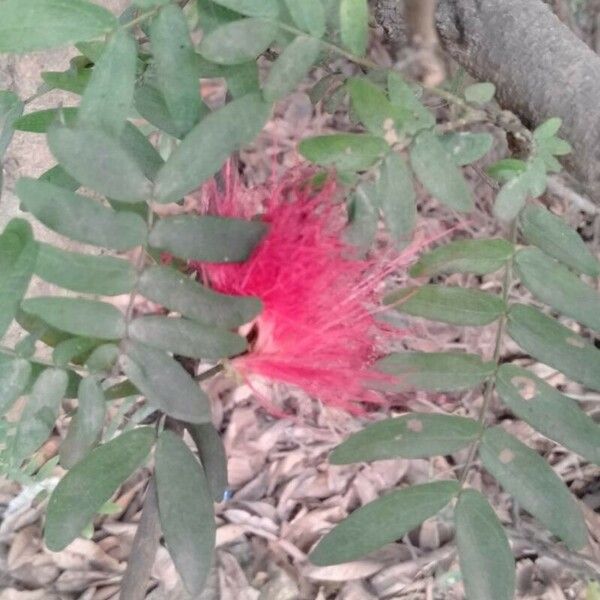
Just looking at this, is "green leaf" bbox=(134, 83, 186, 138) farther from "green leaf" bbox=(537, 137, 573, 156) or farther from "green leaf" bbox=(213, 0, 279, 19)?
"green leaf" bbox=(537, 137, 573, 156)

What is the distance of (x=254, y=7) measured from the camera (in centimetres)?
69

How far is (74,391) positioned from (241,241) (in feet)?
0.65

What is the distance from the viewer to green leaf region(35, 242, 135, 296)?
0.57 metres

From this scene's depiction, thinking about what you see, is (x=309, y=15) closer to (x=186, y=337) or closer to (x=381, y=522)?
(x=186, y=337)

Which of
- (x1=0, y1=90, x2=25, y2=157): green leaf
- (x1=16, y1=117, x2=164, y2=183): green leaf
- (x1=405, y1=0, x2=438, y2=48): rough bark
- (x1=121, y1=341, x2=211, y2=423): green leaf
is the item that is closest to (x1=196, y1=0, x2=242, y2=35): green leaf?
(x1=16, y1=117, x2=164, y2=183): green leaf

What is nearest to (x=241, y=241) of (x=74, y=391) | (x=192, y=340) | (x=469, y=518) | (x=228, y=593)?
(x=192, y=340)

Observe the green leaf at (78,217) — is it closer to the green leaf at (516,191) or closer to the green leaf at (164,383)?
the green leaf at (164,383)

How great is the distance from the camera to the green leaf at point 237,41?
2.16ft

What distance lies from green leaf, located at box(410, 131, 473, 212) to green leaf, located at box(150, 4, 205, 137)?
0.19 m

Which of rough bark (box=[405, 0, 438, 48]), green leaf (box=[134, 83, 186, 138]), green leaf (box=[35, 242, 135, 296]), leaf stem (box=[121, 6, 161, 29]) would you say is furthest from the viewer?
rough bark (box=[405, 0, 438, 48])

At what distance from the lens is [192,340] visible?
0.59m

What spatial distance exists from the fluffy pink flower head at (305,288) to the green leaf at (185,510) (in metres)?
0.09

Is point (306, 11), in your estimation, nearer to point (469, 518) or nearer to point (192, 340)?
point (192, 340)

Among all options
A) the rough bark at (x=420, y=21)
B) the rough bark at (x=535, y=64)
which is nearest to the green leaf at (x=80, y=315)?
the rough bark at (x=535, y=64)
